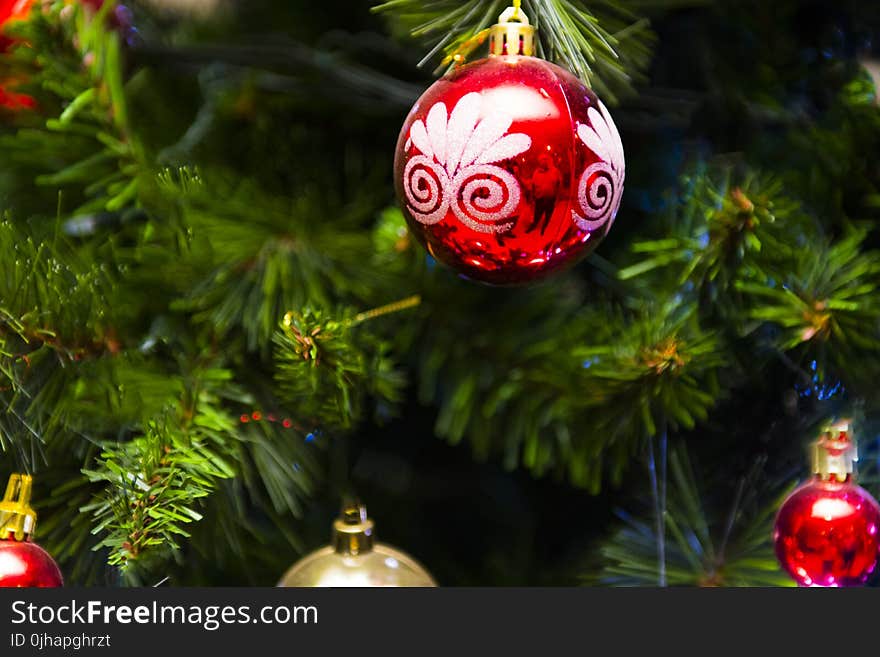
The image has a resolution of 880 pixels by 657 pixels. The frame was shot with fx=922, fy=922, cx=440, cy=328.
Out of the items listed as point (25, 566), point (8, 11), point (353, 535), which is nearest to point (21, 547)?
point (25, 566)

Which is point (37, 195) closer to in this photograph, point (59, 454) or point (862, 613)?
point (59, 454)

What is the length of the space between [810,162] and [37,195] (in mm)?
490

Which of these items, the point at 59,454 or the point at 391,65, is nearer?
the point at 59,454

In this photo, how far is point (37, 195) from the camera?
572 millimetres

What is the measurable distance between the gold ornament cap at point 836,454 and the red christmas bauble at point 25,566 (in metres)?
0.42


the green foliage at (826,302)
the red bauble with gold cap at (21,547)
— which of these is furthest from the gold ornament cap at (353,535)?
the green foliage at (826,302)

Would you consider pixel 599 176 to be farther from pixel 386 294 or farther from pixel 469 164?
pixel 386 294

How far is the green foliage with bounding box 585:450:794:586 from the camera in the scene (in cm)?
58

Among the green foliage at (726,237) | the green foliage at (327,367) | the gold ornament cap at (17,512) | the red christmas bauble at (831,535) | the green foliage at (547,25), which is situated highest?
the green foliage at (547,25)

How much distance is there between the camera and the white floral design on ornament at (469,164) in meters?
0.38

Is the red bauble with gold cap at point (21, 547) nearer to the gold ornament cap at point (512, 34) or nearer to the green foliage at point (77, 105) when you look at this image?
the green foliage at point (77, 105)

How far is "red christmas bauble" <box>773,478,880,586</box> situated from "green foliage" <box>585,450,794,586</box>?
2.3 inches

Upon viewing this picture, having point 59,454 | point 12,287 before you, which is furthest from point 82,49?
point 59,454

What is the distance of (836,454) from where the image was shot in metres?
0.52
